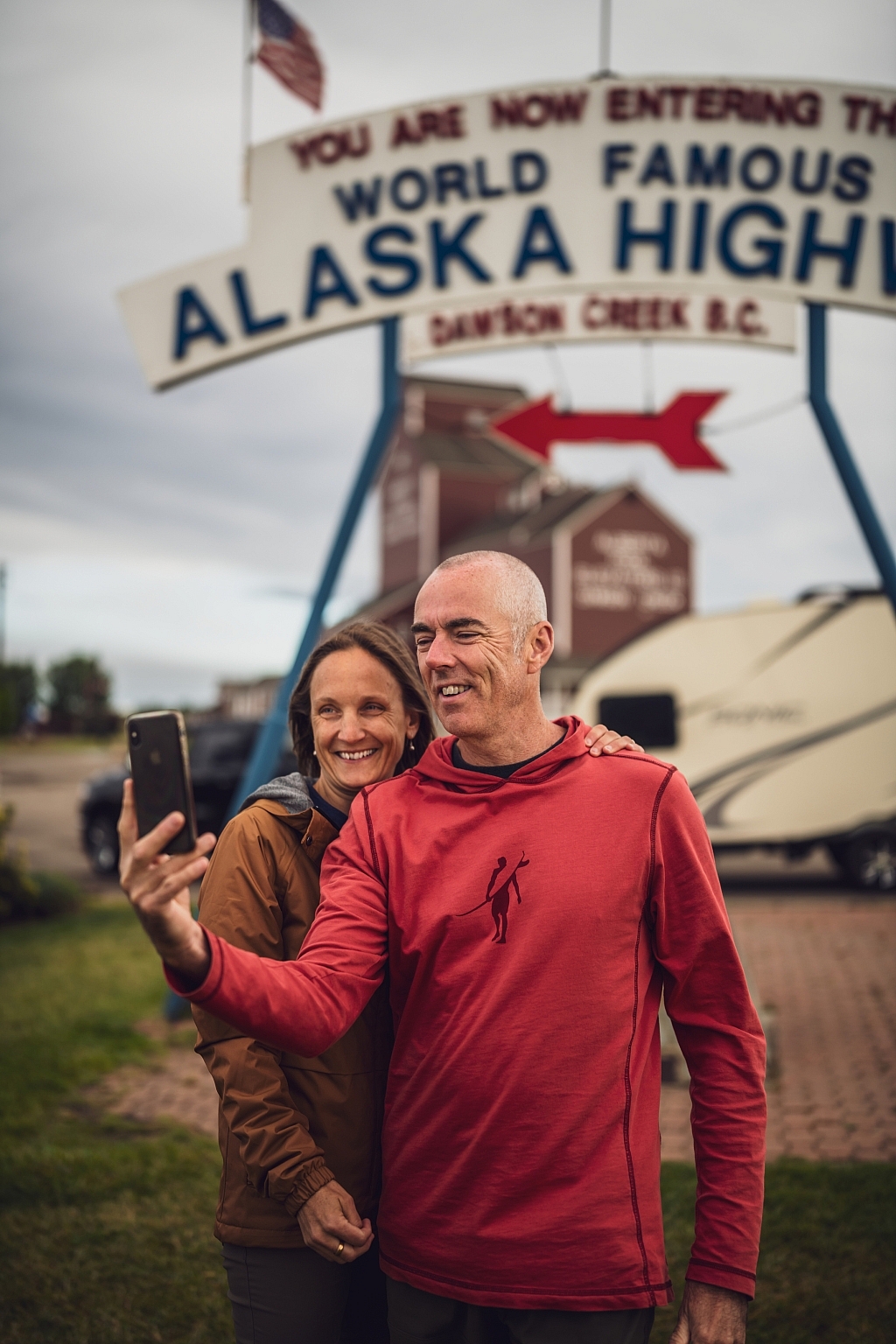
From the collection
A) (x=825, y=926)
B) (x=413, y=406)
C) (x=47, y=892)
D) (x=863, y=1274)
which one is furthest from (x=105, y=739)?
(x=863, y=1274)

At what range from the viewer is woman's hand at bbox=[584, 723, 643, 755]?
203 centimetres

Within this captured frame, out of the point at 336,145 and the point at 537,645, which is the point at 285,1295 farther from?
the point at 336,145

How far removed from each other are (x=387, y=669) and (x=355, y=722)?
0.16 m

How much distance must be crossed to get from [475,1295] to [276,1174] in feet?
1.36

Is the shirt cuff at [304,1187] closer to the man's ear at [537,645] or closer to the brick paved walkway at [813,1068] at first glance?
the man's ear at [537,645]

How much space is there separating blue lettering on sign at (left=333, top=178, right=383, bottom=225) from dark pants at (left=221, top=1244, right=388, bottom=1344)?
19.4 ft

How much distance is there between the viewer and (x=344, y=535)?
23.0ft

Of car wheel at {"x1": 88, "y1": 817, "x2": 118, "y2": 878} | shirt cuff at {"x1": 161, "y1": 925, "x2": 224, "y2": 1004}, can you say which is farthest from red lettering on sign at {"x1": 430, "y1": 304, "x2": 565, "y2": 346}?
car wheel at {"x1": 88, "y1": 817, "x2": 118, "y2": 878}

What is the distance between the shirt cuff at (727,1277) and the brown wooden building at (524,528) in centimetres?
1948

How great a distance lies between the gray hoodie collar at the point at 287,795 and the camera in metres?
2.21

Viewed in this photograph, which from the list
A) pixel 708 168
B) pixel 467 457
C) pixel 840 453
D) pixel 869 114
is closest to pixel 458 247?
pixel 708 168

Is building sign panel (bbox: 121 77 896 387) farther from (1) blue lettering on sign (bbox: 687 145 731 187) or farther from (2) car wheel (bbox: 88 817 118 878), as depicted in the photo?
(2) car wheel (bbox: 88 817 118 878)

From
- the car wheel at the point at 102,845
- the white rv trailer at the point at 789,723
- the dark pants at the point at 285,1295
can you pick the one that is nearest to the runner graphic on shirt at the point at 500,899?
the dark pants at the point at 285,1295

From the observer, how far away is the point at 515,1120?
179 centimetres
